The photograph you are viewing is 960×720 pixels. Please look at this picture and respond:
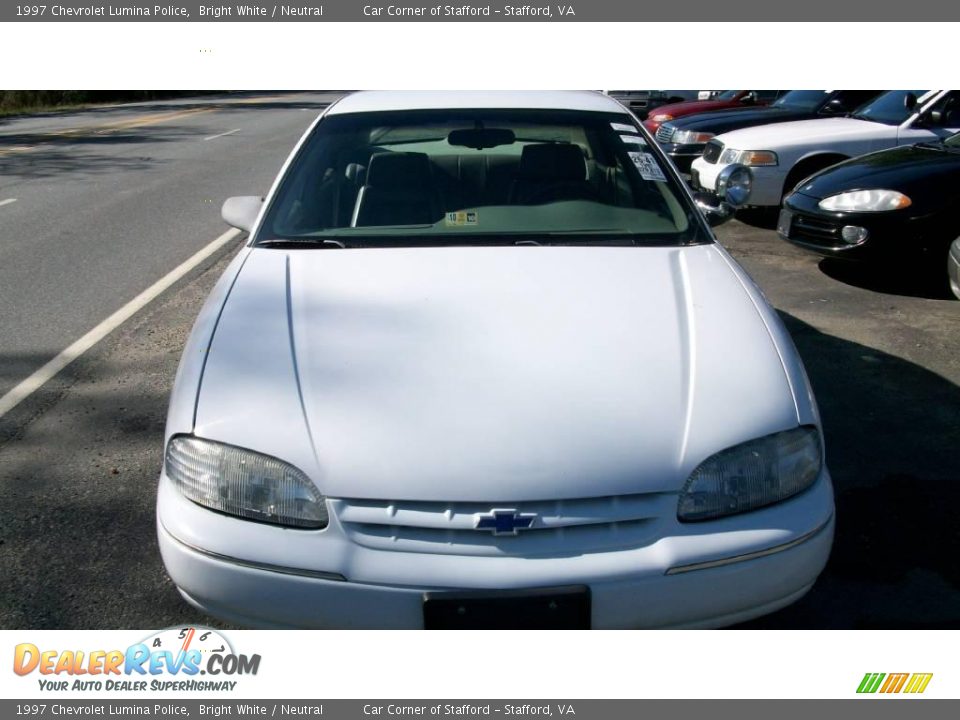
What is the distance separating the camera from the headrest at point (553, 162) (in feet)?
12.3

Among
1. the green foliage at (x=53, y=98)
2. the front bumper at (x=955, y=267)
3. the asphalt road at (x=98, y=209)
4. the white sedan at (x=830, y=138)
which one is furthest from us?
the green foliage at (x=53, y=98)

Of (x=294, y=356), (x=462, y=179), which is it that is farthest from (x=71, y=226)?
(x=294, y=356)

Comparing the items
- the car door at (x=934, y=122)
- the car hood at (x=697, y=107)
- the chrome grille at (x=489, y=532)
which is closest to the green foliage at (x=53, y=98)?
the car hood at (x=697, y=107)

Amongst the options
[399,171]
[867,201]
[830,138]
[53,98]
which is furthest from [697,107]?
[53,98]

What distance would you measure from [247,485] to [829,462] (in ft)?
8.44

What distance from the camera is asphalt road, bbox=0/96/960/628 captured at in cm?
294

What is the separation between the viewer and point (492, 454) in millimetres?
2246

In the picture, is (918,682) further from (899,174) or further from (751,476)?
(899,174)

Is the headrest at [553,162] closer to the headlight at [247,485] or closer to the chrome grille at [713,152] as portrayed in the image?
the headlight at [247,485]

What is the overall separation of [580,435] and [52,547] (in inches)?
79.0

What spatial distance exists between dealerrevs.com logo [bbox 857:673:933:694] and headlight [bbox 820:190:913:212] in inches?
183

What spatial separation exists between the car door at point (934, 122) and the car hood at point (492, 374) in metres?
6.27

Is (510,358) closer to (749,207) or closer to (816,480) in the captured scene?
(816,480)

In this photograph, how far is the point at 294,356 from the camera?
8.55 feet
